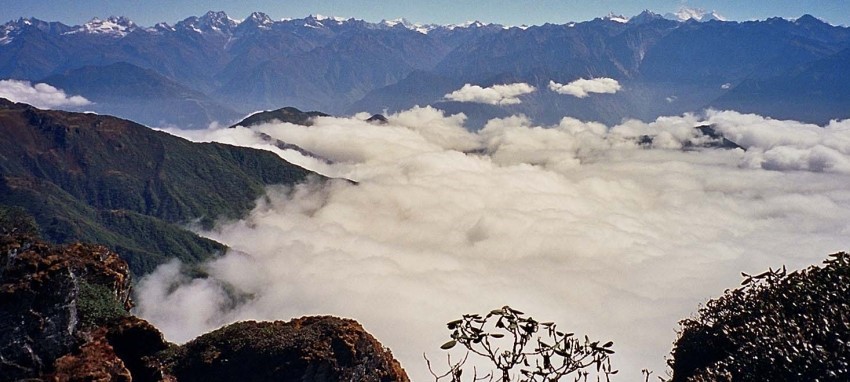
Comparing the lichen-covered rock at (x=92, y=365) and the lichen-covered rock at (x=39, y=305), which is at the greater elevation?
the lichen-covered rock at (x=39, y=305)

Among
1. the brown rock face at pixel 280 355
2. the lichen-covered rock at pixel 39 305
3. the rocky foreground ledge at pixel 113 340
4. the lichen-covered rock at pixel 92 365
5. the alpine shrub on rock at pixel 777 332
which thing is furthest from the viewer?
the brown rock face at pixel 280 355

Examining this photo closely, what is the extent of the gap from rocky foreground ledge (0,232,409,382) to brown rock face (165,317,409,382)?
0.05m

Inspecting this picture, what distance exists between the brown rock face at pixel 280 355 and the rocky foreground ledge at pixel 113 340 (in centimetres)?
5

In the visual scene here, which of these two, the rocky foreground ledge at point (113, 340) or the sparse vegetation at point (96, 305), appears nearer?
the rocky foreground ledge at point (113, 340)

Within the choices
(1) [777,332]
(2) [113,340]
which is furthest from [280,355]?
(1) [777,332]

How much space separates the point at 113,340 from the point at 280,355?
743 cm

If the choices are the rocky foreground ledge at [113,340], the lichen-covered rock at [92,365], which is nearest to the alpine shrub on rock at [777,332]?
the rocky foreground ledge at [113,340]

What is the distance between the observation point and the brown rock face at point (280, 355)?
88.2ft

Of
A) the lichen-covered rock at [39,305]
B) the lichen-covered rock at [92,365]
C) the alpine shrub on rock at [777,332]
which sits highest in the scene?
the lichen-covered rock at [39,305]

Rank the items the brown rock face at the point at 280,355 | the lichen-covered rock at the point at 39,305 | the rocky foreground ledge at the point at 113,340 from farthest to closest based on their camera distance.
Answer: the brown rock face at the point at 280,355, the rocky foreground ledge at the point at 113,340, the lichen-covered rock at the point at 39,305

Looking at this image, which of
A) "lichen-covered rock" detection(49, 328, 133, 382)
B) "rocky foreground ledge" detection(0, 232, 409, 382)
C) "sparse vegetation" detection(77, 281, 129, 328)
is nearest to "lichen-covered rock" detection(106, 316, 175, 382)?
"rocky foreground ledge" detection(0, 232, 409, 382)

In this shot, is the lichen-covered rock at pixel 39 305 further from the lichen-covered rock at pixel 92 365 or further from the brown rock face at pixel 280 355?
the brown rock face at pixel 280 355

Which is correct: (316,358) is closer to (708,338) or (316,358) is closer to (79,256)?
(79,256)

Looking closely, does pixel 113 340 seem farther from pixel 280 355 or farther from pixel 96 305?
pixel 280 355
